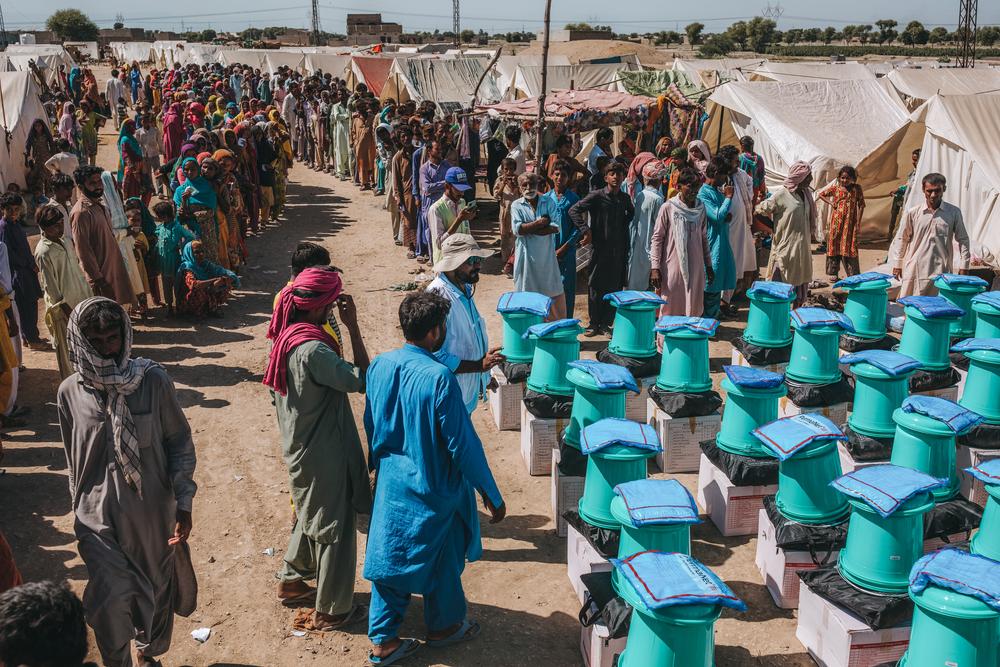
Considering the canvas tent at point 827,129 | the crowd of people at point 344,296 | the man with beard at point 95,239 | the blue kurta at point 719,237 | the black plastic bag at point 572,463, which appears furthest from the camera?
the canvas tent at point 827,129

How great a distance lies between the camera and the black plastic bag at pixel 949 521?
168 inches

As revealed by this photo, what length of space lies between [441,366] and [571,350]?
2.08 meters

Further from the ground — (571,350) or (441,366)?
(441,366)

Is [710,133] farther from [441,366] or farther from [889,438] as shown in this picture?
[441,366]

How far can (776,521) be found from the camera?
4.34m

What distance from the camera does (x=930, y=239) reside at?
7.72 m

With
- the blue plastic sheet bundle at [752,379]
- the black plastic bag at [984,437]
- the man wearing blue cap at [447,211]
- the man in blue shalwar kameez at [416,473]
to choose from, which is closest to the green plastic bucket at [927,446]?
the blue plastic sheet bundle at [752,379]

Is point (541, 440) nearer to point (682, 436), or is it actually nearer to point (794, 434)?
point (682, 436)

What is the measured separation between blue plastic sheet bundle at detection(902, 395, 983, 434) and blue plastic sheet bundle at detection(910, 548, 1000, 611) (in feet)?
3.90

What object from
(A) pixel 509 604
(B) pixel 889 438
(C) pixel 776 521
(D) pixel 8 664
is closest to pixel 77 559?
(A) pixel 509 604

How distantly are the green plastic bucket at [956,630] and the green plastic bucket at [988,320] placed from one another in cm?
342

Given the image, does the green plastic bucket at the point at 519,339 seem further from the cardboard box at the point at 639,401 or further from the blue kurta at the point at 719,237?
the blue kurta at the point at 719,237

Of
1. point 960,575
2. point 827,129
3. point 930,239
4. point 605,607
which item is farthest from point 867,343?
point 827,129

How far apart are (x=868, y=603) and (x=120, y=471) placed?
10.0 ft
